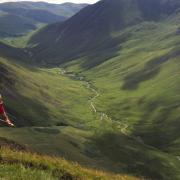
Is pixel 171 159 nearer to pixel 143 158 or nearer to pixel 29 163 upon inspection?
pixel 143 158

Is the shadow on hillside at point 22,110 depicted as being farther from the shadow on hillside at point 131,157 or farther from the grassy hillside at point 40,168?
the grassy hillside at point 40,168

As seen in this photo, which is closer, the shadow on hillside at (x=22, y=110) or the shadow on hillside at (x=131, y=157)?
the shadow on hillside at (x=131, y=157)

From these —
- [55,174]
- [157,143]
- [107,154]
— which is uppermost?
[55,174]

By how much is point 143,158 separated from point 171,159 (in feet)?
87.2

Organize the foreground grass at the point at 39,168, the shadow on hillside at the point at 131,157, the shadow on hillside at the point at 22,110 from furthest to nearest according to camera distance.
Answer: the shadow on hillside at the point at 22,110, the shadow on hillside at the point at 131,157, the foreground grass at the point at 39,168

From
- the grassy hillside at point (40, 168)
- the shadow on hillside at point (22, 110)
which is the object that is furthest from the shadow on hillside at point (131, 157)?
the grassy hillside at point (40, 168)

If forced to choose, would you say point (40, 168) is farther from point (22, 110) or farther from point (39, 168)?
point (22, 110)

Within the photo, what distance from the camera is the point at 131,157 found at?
11612cm

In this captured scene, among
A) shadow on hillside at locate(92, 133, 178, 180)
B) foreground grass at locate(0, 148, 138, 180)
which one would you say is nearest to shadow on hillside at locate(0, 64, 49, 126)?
shadow on hillside at locate(92, 133, 178, 180)

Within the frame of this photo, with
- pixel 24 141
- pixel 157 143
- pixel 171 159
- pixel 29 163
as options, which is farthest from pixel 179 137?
pixel 29 163

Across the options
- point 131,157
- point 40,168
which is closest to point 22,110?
point 131,157

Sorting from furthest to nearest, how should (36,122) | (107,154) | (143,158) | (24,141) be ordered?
1. (36,122)
2. (143,158)
3. (107,154)
4. (24,141)

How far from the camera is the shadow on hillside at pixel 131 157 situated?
10719cm

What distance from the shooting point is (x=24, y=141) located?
253ft
